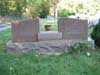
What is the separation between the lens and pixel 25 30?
1290cm

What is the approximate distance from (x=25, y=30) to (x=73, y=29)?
1834 mm

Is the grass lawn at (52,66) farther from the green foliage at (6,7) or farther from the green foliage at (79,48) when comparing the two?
the green foliage at (6,7)

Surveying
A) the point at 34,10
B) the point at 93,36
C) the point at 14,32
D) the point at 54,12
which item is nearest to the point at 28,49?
the point at 14,32

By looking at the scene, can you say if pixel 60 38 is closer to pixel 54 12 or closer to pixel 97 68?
pixel 97 68

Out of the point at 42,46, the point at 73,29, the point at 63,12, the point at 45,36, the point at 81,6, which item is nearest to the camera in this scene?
the point at 42,46

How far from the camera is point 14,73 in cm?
762

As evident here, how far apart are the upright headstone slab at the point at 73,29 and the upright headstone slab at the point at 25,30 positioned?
3.12ft

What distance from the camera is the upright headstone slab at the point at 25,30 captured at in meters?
12.8

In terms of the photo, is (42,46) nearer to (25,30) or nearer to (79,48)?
(25,30)

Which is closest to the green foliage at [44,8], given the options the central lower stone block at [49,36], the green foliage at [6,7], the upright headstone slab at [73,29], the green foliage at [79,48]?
the green foliage at [6,7]

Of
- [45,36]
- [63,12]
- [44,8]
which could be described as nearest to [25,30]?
[45,36]

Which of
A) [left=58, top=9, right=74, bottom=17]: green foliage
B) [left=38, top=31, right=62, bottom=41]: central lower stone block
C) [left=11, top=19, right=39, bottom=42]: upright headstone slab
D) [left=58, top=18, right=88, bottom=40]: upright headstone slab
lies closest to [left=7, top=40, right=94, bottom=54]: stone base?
[left=38, top=31, right=62, bottom=41]: central lower stone block

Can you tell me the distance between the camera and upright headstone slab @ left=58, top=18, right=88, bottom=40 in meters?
13.0

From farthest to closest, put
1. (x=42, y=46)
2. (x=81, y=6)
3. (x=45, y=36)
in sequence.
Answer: (x=81, y=6) < (x=45, y=36) < (x=42, y=46)
